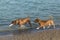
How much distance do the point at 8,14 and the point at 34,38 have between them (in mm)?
8008

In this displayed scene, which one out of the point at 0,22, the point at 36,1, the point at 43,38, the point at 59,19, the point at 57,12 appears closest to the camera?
the point at 43,38

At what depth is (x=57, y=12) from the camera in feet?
64.2

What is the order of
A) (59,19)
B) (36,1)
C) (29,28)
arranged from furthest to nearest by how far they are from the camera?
(36,1), (59,19), (29,28)

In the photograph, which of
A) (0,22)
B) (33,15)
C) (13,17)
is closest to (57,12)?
(33,15)

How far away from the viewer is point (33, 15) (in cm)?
1828

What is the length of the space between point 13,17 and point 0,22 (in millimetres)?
1932

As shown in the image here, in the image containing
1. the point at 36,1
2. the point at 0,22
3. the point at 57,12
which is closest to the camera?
the point at 0,22

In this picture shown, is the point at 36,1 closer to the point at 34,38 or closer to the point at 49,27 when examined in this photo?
the point at 49,27

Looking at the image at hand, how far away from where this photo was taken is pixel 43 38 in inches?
420

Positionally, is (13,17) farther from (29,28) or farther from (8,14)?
(29,28)

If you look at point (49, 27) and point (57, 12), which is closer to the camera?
point (49, 27)

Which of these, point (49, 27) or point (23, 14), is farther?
point (23, 14)

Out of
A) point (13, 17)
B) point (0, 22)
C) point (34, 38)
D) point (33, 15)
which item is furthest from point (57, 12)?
point (34, 38)

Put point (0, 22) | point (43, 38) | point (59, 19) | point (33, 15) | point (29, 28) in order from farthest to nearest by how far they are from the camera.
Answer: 1. point (33, 15)
2. point (59, 19)
3. point (0, 22)
4. point (29, 28)
5. point (43, 38)
